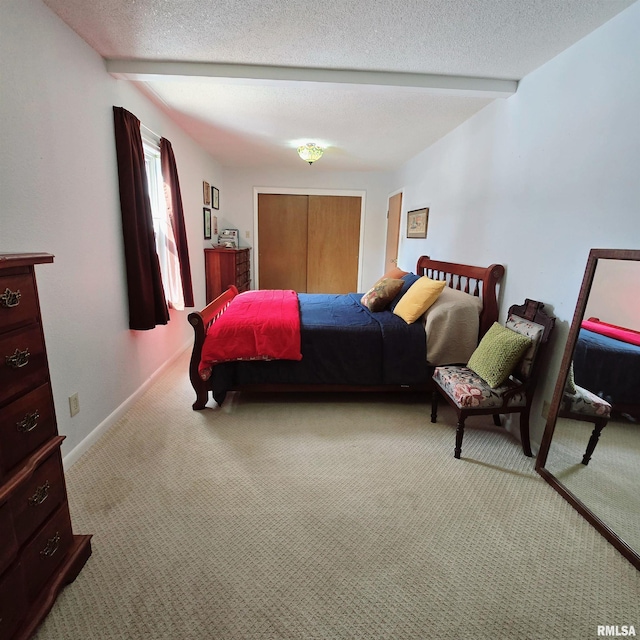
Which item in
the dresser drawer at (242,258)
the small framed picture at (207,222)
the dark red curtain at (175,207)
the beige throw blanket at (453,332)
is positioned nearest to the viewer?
the beige throw blanket at (453,332)

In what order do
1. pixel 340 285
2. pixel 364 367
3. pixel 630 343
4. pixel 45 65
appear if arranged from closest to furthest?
pixel 630 343 → pixel 45 65 → pixel 364 367 → pixel 340 285

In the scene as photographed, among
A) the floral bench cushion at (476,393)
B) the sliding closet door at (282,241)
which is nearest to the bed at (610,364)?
the floral bench cushion at (476,393)

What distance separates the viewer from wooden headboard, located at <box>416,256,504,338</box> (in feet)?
8.15

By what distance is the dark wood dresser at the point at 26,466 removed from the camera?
98 cm

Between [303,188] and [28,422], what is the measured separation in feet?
17.4

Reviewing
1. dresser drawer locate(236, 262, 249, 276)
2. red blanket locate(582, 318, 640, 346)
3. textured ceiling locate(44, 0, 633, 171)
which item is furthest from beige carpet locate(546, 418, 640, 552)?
dresser drawer locate(236, 262, 249, 276)

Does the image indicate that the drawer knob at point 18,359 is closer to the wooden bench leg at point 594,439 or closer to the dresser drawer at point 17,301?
the dresser drawer at point 17,301

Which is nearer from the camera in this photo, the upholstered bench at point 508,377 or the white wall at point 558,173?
the white wall at point 558,173

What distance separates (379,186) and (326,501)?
17.1ft

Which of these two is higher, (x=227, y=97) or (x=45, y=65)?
(x=227, y=97)

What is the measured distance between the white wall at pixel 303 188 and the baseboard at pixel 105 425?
328 centimetres

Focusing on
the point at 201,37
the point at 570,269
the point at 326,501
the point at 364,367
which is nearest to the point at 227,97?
the point at 201,37

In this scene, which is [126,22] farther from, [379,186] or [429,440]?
[379,186]

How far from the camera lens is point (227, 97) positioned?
105 inches
